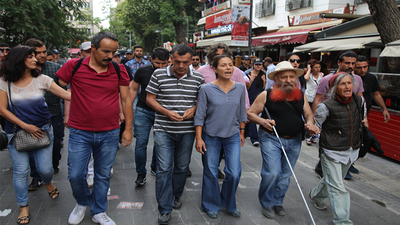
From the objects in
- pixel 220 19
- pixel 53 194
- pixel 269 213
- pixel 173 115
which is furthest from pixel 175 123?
pixel 220 19

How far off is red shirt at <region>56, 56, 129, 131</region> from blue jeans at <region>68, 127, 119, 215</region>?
10 cm

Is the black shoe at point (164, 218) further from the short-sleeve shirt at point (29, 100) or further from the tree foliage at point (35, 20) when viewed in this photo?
the tree foliage at point (35, 20)

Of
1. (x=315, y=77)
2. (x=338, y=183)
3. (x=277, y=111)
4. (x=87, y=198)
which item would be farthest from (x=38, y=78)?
(x=315, y=77)

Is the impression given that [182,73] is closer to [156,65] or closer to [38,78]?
[156,65]

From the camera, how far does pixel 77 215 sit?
10.4 feet

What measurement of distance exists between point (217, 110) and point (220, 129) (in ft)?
0.69

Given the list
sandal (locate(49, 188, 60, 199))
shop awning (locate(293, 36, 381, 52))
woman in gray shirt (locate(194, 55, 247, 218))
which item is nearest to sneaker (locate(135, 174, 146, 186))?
sandal (locate(49, 188, 60, 199))

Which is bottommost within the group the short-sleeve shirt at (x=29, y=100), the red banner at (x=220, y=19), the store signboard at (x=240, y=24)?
the short-sleeve shirt at (x=29, y=100)

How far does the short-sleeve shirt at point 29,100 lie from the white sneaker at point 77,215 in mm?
1039

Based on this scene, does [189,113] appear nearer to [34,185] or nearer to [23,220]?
[23,220]

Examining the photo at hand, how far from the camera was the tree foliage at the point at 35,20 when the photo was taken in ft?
48.9

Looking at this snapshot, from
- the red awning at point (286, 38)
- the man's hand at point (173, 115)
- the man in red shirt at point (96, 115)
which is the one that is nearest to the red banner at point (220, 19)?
the red awning at point (286, 38)

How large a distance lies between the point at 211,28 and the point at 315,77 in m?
23.3

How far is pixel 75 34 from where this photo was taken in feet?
74.4
